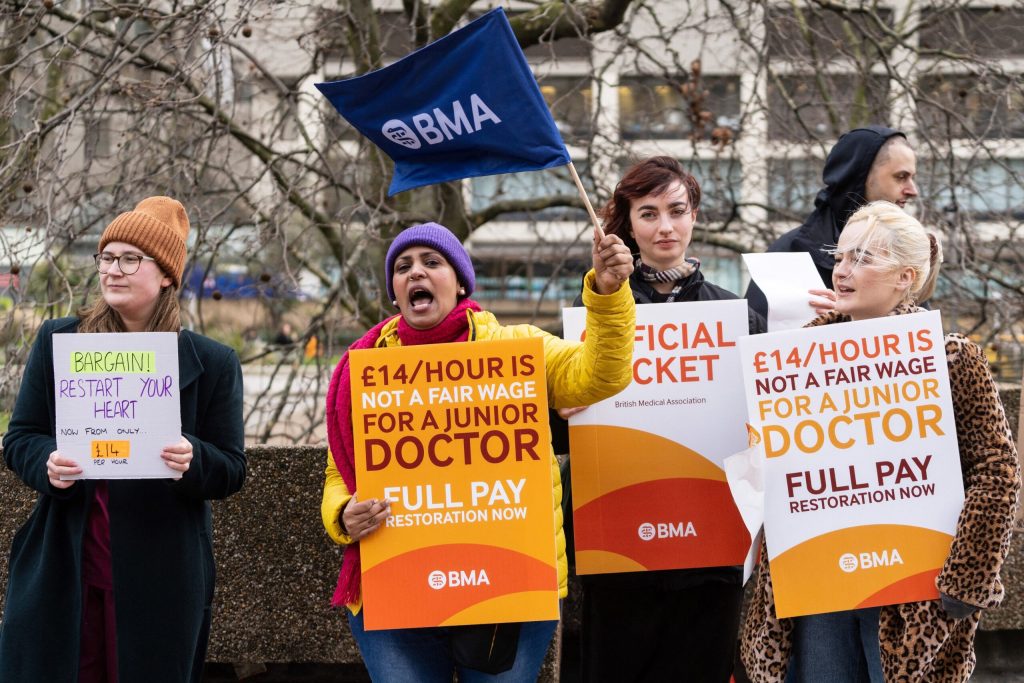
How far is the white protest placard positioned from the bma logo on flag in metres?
0.96

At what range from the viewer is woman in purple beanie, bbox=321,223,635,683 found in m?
2.74

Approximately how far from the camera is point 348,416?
2.84 m

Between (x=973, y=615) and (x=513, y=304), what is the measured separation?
38.5ft

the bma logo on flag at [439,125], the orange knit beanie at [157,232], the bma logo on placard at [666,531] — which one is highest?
the bma logo on flag at [439,125]

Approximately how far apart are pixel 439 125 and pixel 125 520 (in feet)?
4.44

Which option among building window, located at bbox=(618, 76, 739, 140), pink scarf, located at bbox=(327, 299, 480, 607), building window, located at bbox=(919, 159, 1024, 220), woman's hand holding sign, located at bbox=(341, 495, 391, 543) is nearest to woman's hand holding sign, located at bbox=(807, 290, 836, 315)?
pink scarf, located at bbox=(327, 299, 480, 607)

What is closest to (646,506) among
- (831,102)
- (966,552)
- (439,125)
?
(966,552)

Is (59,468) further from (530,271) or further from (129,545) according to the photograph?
(530,271)

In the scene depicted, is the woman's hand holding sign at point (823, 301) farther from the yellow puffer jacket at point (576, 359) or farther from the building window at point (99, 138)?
the building window at point (99, 138)

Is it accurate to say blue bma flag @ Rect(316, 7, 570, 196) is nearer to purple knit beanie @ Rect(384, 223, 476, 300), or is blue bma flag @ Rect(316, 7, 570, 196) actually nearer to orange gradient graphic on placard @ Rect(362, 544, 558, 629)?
purple knit beanie @ Rect(384, 223, 476, 300)

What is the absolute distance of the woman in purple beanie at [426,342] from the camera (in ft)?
8.99

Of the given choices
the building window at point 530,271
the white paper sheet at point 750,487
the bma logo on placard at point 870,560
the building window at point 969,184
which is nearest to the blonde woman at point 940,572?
the bma logo on placard at point 870,560

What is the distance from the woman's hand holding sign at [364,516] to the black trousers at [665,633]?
801 millimetres

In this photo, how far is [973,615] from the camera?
269 cm
